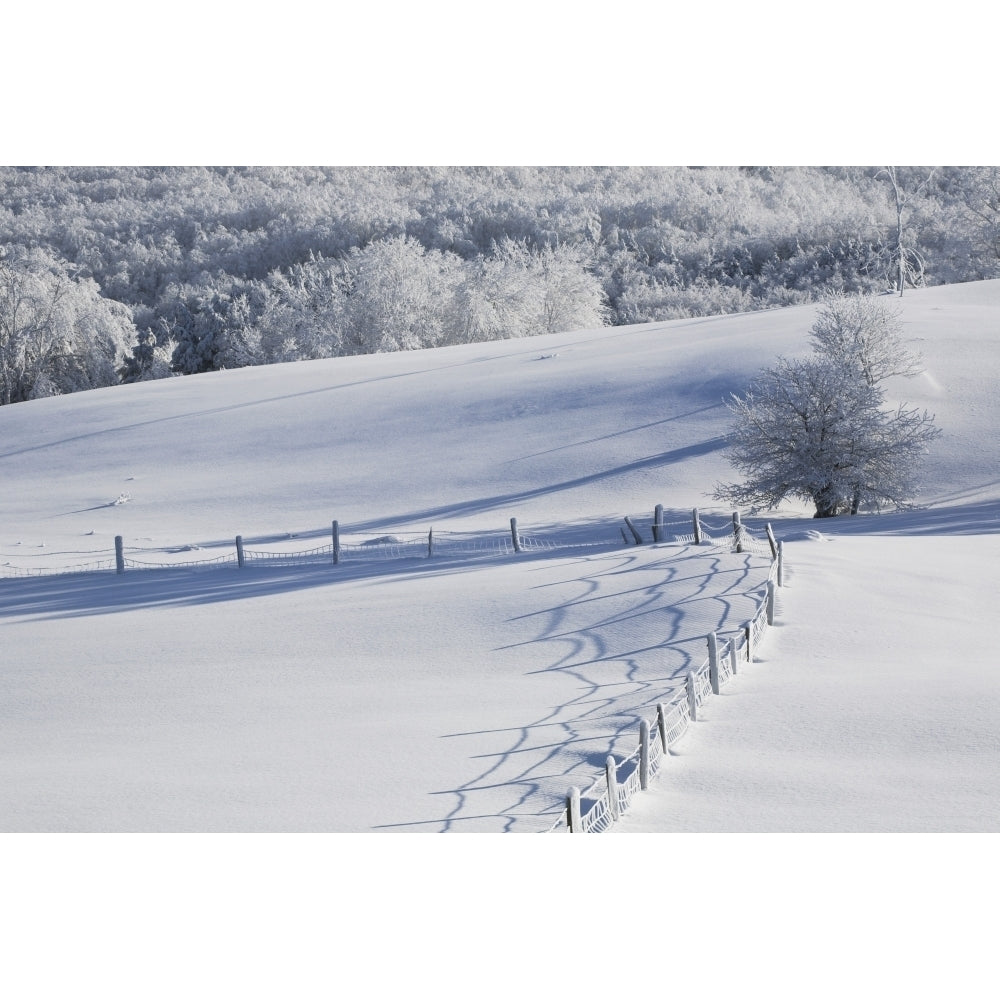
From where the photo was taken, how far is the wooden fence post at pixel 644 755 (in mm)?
6500

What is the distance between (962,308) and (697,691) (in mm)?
29948

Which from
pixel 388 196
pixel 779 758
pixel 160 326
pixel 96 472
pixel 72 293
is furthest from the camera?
pixel 388 196

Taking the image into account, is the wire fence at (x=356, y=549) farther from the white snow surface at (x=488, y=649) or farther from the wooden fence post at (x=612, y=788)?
the wooden fence post at (x=612, y=788)

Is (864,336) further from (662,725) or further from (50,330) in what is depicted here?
(50,330)

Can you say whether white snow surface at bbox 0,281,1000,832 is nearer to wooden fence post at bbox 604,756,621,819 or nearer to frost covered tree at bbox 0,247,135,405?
wooden fence post at bbox 604,756,621,819

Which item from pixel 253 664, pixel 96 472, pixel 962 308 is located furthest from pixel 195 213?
pixel 253 664

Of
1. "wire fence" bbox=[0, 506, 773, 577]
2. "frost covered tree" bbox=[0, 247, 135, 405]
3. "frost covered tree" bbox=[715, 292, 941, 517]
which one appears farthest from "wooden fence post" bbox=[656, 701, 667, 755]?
"frost covered tree" bbox=[0, 247, 135, 405]

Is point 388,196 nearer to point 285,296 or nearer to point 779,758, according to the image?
point 285,296

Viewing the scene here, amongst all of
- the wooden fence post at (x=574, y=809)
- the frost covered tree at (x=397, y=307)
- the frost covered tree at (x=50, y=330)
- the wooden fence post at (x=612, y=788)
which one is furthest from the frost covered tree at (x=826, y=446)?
the frost covered tree at (x=50, y=330)

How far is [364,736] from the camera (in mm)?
8266

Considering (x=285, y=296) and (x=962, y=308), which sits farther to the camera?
(x=285, y=296)

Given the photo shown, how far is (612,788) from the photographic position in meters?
6.01

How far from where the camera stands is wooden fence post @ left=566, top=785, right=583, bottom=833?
17.9ft

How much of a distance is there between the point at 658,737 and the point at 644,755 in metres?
0.52
